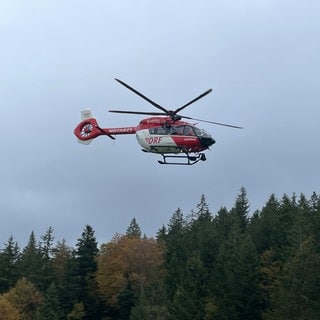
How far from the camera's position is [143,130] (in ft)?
176

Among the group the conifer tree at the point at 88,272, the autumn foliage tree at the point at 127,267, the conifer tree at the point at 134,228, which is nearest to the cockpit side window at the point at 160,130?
the autumn foliage tree at the point at 127,267

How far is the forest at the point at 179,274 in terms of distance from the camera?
80000mm

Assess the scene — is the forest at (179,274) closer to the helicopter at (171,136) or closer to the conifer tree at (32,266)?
the conifer tree at (32,266)

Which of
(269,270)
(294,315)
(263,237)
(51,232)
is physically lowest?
(294,315)

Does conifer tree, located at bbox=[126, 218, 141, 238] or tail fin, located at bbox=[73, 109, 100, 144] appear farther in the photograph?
conifer tree, located at bbox=[126, 218, 141, 238]

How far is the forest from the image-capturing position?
262 ft

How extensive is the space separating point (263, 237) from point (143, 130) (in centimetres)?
5413

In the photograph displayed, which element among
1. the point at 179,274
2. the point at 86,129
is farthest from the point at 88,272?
the point at 86,129

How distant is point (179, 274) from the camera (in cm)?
9462

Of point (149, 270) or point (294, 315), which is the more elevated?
point (149, 270)

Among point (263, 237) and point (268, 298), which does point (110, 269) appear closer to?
point (263, 237)

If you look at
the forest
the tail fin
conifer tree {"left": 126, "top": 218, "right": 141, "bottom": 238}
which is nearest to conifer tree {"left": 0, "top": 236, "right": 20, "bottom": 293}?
the forest

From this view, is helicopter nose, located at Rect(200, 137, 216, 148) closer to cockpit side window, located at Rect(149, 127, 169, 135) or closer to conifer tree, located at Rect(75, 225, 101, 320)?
cockpit side window, located at Rect(149, 127, 169, 135)

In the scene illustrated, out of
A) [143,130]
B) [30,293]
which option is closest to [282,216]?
[30,293]
